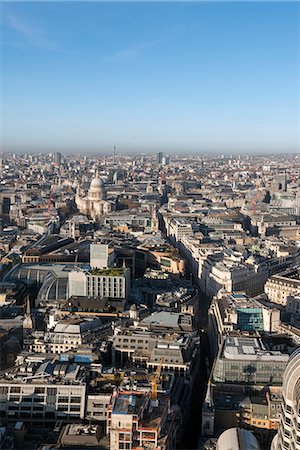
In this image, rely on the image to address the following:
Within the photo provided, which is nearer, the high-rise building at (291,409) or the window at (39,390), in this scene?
the high-rise building at (291,409)

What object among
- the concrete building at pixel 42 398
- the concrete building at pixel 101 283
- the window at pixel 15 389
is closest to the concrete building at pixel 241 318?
the concrete building at pixel 101 283

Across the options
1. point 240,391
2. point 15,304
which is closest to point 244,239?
point 15,304

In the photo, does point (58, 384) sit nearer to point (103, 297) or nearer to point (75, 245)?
point (103, 297)

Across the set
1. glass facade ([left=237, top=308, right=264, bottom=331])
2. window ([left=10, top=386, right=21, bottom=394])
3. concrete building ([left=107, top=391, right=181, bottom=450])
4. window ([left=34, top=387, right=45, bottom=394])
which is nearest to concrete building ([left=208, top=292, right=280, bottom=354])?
glass facade ([left=237, top=308, right=264, bottom=331])

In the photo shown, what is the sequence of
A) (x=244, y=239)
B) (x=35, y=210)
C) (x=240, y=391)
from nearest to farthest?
1. (x=240, y=391)
2. (x=244, y=239)
3. (x=35, y=210)

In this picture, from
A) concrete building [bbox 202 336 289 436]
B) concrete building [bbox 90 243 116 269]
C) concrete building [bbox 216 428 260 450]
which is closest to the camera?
concrete building [bbox 216 428 260 450]

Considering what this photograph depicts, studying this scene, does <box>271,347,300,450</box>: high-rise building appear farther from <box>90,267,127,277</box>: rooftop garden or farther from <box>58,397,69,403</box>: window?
<box>90,267,127,277</box>: rooftop garden

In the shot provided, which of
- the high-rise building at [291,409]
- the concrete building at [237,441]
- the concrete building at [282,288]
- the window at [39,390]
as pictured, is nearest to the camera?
the high-rise building at [291,409]

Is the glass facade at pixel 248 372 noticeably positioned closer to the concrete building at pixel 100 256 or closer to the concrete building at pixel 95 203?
the concrete building at pixel 100 256
